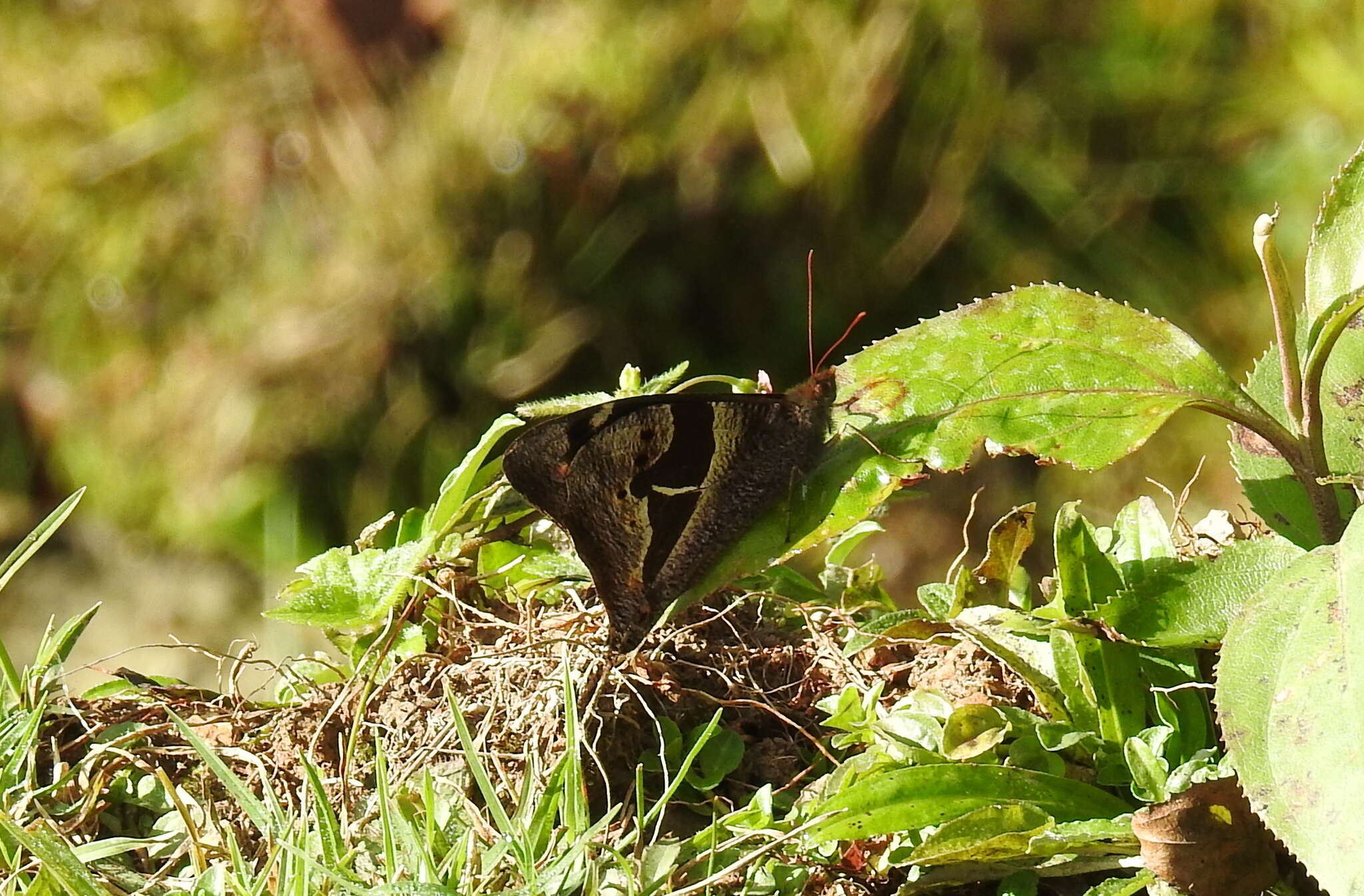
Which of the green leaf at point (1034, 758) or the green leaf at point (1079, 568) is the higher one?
the green leaf at point (1079, 568)

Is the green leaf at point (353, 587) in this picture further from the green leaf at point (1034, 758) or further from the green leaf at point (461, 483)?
the green leaf at point (1034, 758)

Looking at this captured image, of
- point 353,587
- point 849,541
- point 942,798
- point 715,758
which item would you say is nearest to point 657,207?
point 849,541

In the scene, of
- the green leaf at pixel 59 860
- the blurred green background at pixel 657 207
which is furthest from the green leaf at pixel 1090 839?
the blurred green background at pixel 657 207

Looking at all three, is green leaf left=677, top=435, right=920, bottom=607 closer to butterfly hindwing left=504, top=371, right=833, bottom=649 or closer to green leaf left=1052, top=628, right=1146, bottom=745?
butterfly hindwing left=504, top=371, right=833, bottom=649

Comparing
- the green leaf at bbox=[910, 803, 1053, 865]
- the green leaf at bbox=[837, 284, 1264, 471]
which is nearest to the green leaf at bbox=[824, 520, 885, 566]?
the green leaf at bbox=[837, 284, 1264, 471]

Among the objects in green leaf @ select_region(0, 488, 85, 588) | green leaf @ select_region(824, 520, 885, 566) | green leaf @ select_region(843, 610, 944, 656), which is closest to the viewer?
green leaf @ select_region(843, 610, 944, 656)
